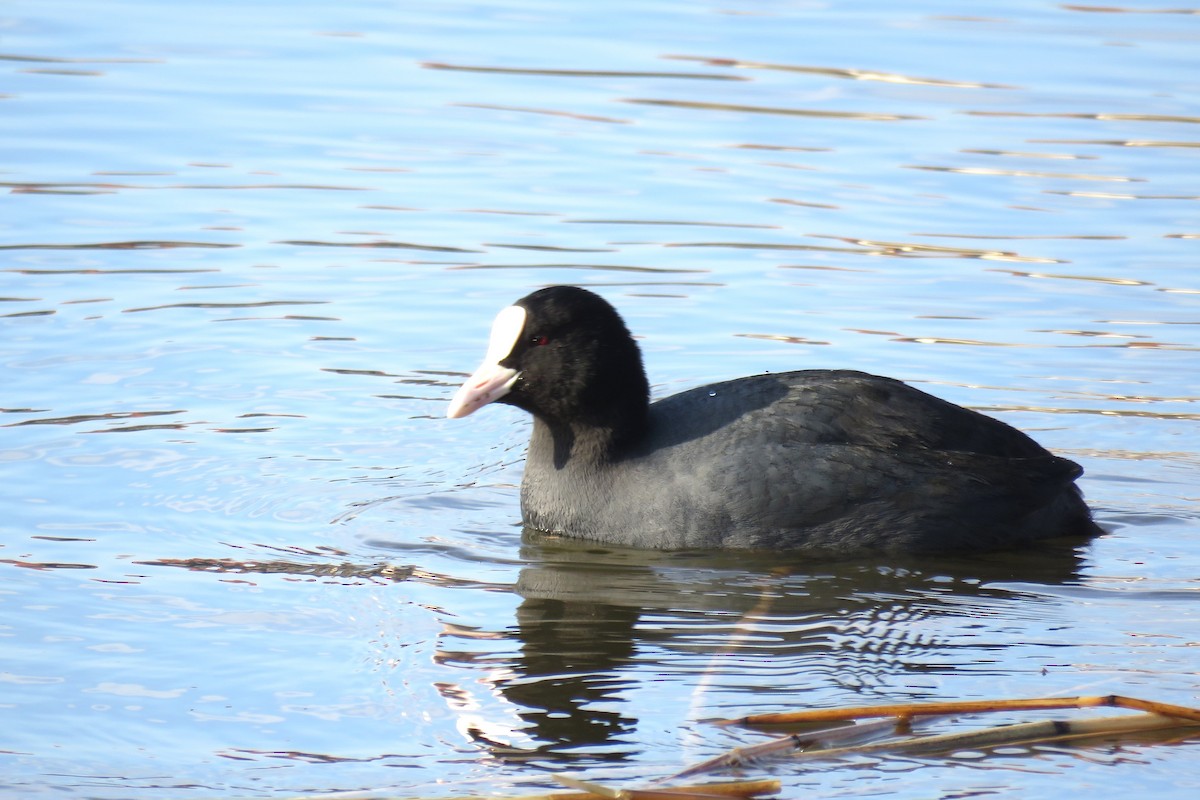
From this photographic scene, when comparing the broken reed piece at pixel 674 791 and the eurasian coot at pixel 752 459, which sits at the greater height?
the eurasian coot at pixel 752 459

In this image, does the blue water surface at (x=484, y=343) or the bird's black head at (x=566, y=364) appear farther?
the bird's black head at (x=566, y=364)

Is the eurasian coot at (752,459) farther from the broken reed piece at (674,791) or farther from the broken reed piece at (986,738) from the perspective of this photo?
the broken reed piece at (674,791)

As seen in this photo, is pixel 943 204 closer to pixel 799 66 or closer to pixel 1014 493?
pixel 799 66

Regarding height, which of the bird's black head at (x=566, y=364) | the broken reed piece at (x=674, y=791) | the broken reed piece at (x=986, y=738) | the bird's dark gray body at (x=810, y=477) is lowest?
the broken reed piece at (x=674, y=791)

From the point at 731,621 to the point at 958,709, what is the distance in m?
1.05

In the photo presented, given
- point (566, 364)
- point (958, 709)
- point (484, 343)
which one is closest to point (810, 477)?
point (566, 364)

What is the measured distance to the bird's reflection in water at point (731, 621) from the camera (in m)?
4.64

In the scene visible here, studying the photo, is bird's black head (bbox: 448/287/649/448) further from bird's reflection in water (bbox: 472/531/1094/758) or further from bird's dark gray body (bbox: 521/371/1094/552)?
bird's reflection in water (bbox: 472/531/1094/758)

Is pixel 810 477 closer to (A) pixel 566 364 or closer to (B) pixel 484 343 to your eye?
(A) pixel 566 364

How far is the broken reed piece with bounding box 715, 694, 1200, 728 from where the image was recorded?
4238mm

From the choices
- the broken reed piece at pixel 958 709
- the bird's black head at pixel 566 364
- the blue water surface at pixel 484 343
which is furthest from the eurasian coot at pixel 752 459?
the broken reed piece at pixel 958 709

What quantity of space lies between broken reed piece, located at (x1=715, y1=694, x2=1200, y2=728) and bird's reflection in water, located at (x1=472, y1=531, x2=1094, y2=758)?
0.23 meters

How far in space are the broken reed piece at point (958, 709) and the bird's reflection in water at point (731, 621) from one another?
235mm

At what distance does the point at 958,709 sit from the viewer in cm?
425
